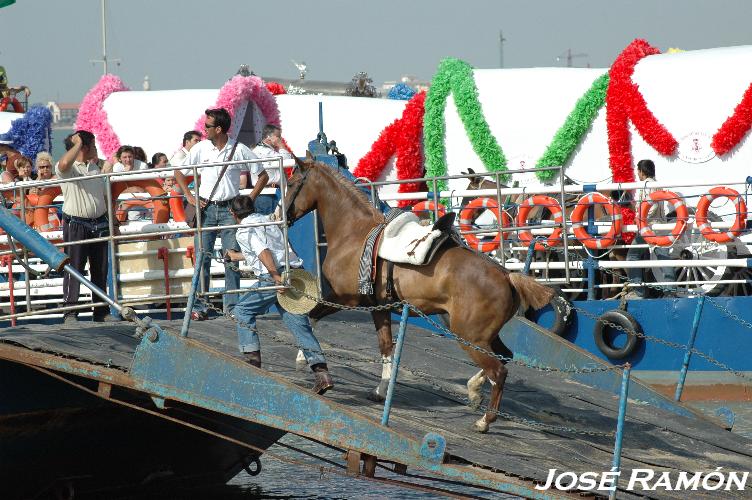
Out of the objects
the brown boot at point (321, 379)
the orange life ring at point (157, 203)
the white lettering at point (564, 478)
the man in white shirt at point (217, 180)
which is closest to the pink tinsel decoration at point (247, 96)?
the orange life ring at point (157, 203)

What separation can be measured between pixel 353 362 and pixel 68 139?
13.5ft

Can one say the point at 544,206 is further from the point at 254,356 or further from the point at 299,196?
the point at 254,356

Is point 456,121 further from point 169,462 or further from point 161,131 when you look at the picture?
point 169,462

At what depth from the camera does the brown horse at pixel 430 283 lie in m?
9.40

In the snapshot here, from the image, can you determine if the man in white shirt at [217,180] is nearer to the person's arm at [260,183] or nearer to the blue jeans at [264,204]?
the person's arm at [260,183]

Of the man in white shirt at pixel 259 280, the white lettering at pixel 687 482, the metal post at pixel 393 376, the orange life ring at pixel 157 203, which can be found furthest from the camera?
the orange life ring at pixel 157 203

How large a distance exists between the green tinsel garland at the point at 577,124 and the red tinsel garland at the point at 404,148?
103 inches

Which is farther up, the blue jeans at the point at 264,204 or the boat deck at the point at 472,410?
the blue jeans at the point at 264,204

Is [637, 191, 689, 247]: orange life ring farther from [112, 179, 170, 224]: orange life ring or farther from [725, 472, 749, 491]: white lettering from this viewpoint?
[725, 472, 749, 491]: white lettering

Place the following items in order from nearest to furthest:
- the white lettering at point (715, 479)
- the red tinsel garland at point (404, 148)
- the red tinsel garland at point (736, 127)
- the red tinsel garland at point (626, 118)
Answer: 1. the white lettering at point (715, 479)
2. the red tinsel garland at point (736, 127)
3. the red tinsel garland at point (626, 118)
4. the red tinsel garland at point (404, 148)

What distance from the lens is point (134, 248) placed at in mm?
14031

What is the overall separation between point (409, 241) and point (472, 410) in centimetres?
146

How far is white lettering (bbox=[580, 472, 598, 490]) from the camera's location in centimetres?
812

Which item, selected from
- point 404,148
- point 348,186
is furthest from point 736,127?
point 348,186
